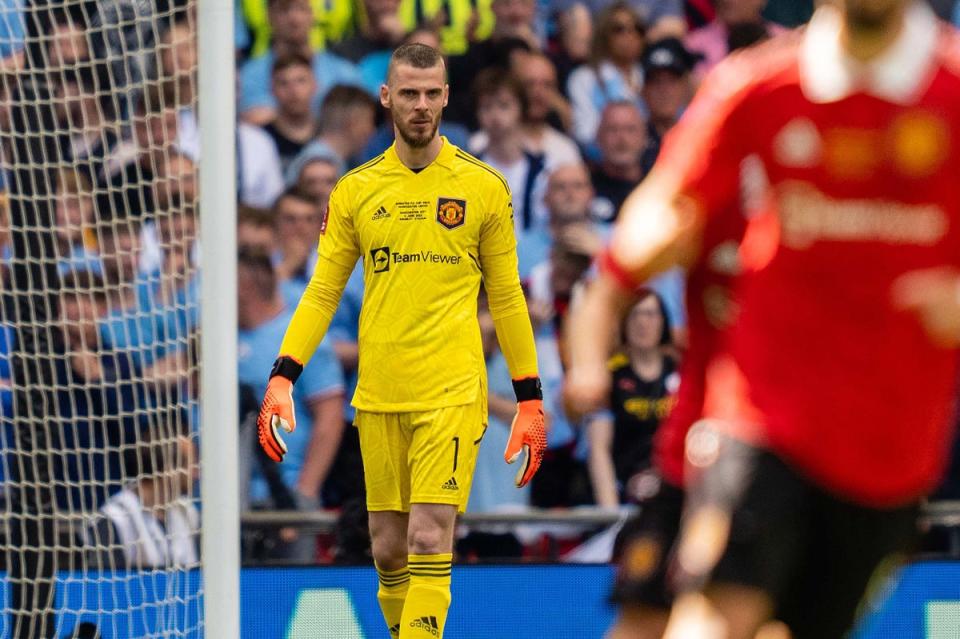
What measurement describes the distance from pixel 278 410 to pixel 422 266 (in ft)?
2.55

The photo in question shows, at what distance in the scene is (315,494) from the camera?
777cm

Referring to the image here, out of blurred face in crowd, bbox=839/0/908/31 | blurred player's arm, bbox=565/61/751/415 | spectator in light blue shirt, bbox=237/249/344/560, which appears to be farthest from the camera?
spectator in light blue shirt, bbox=237/249/344/560

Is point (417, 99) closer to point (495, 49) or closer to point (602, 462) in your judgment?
point (495, 49)

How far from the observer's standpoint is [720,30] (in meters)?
8.33

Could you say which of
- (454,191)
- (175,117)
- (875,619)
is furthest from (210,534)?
(875,619)

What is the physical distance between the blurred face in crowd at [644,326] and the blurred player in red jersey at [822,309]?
446cm

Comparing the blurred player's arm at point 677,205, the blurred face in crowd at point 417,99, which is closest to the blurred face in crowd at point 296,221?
the blurred face in crowd at point 417,99

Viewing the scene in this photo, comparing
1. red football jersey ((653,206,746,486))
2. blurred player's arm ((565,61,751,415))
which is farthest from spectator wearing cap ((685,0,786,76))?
blurred player's arm ((565,61,751,415))

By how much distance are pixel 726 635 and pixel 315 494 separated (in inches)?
188

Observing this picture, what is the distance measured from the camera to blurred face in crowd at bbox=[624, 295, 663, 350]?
25.9ft

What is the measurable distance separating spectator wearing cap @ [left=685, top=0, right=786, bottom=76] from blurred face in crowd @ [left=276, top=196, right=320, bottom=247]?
2056 mm

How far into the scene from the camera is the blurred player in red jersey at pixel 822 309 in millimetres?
3242

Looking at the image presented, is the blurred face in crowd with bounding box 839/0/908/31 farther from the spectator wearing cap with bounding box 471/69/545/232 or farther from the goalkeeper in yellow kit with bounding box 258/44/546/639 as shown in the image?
the spectator wearing cap with bounding box 471/69/545/232

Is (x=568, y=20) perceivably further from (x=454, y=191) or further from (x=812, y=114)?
(x=812, y=114)
